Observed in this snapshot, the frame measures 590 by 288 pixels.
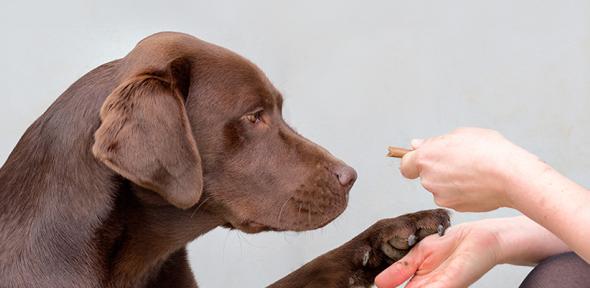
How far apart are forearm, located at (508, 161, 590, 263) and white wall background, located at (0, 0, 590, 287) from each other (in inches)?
66.4

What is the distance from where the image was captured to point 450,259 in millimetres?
2332

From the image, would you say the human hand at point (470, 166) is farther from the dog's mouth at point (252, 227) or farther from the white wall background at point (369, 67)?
the white wall background at point (369, 67)

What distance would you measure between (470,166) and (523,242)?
509mm

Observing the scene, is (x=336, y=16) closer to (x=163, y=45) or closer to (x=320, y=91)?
(x=320, y=91)

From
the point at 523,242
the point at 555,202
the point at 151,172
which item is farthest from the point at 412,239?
the point at 151,172

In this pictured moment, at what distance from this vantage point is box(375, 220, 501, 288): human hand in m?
2.27

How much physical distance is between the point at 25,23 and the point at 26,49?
0.10m

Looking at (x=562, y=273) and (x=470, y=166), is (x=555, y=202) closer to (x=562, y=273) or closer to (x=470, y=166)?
(x=470, y=166)

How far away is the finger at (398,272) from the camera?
244cm

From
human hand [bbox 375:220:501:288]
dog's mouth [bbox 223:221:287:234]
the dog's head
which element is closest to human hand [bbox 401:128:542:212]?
human hand [bbox 375:220:501:288]

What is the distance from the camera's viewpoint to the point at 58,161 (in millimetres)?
2219

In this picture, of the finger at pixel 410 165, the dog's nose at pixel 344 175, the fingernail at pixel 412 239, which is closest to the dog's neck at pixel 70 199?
the dog's nose at pixel 344 175

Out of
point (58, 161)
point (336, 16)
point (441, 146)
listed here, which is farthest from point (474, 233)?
point (336, 16)

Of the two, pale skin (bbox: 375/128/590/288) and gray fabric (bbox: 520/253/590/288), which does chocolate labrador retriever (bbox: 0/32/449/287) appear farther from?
gray fabric (bbox: 520/253/590/288)
